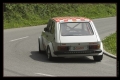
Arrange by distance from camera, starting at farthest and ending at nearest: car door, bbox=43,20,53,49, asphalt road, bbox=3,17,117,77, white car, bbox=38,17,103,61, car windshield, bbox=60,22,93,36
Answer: car door, bbox=43,20,53,49 < car windshield, bbox=60,22,93,36 < white car, bbox=38,17,103,61 < asphalt road, bbox=3,17,117,77

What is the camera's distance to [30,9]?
133 ft

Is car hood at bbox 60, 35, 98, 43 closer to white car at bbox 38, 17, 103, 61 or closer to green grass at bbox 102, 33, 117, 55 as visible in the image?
white car at bbox 38, 17, 103, 61

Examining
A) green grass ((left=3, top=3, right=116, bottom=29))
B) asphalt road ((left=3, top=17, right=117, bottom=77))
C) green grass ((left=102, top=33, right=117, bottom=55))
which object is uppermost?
green grass ((left=3, top=3, right=116, bottom=29))

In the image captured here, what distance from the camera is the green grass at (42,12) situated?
36250mm

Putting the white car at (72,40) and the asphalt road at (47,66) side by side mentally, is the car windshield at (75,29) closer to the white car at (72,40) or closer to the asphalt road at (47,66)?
the white car at (72,40)

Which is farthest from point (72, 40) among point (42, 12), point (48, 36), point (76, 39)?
point (42, 12)

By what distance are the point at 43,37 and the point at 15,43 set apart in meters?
4.40

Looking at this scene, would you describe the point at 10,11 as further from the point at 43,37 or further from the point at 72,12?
the point at 43,37

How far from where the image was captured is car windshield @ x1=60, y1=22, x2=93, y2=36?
14.9 metres

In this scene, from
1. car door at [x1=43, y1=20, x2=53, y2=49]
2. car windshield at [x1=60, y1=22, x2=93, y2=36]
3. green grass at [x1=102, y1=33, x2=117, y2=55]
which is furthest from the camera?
green grass at [x1=102, y1=33, x2=117, y2=55]

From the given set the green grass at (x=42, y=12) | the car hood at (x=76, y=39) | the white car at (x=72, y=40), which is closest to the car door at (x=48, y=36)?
the white car at (x=72, y=40)

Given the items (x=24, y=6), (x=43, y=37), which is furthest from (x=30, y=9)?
(x=43, y=37)

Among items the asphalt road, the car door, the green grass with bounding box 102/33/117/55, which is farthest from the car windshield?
the green grass with bounding box 102/33/117/55

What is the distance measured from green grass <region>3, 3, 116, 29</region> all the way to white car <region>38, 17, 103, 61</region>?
17010 mm
